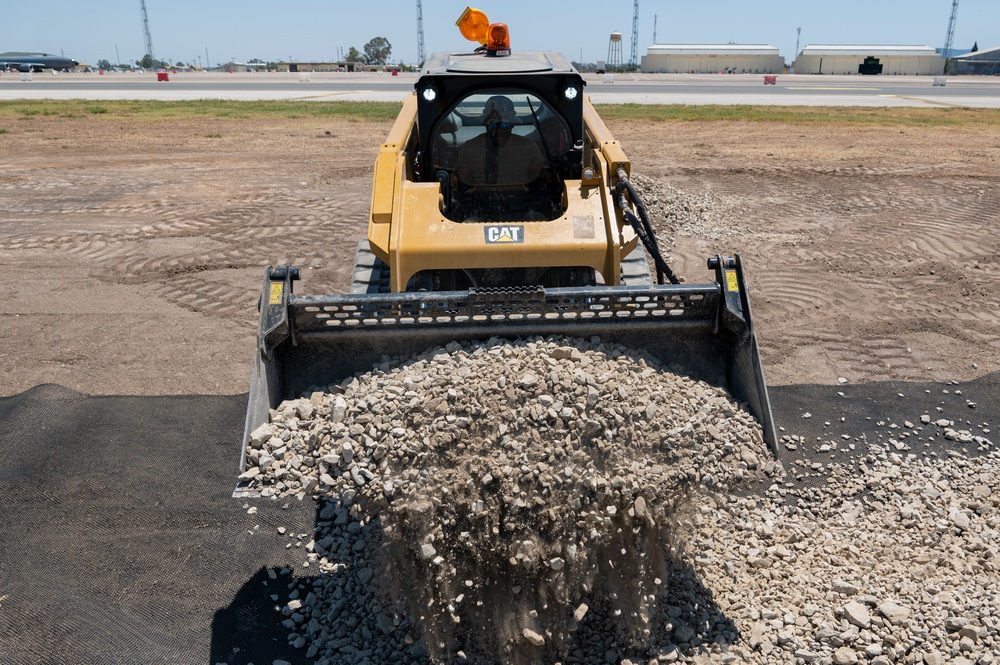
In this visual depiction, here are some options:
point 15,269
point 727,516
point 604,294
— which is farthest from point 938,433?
point 15,269

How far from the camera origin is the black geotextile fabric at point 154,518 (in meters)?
3.14

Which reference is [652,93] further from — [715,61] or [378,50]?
[378,50]

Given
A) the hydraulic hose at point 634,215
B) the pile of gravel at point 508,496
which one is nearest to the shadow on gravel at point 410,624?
the pile of gravel at point 508,496

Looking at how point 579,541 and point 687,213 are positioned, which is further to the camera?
point 687,213

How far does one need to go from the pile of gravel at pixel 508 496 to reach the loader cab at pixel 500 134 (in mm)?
Answer: 2162

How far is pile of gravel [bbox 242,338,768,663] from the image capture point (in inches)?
113

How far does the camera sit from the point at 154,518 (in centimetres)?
378

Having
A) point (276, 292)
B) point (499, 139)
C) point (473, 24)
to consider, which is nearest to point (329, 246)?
point (473, 24)

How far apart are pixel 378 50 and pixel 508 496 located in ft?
270

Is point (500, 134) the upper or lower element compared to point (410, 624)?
upper

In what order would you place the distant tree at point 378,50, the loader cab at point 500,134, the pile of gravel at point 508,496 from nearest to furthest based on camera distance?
the pile of gravel at point 508,496 → the loader cab at point 500,134 → the distant tree at point 378,50

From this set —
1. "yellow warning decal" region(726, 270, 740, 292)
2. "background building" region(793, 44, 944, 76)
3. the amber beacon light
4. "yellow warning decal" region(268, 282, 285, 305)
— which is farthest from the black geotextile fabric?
"background building" region(793, 44, 944, 76)

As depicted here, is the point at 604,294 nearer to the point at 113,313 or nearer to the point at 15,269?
the point at 113,313

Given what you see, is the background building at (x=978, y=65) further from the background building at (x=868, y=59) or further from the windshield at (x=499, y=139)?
the windshield at (x=499, y=139)
